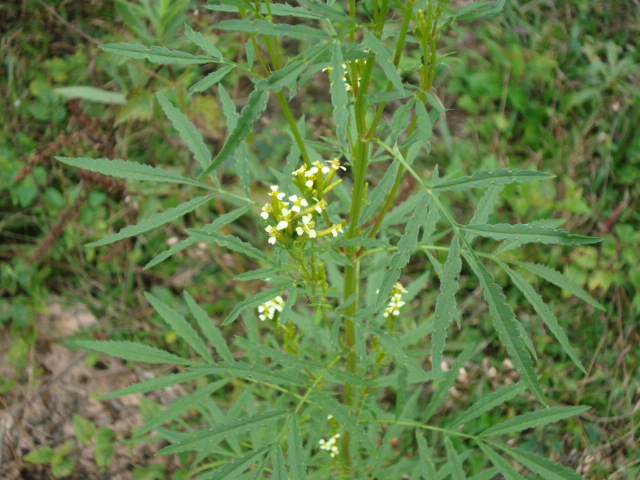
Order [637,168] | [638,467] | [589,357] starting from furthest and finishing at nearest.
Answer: [637,168], [589,357], [638,467]

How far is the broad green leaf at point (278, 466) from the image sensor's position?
1.48 metres

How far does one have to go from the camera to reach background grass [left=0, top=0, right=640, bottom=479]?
284 cm

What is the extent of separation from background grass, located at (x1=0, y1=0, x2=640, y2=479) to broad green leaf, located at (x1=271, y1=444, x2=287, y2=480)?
1.49 meters

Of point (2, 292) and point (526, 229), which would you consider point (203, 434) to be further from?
point (2, 292)

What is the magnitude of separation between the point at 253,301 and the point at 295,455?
0.45 meters

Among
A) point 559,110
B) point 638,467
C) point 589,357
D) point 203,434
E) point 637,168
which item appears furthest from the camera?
point 559,110

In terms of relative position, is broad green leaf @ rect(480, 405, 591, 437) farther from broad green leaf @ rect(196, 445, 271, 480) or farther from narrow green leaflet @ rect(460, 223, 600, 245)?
broad green leaf @ rect(196, 445, 271, 480)

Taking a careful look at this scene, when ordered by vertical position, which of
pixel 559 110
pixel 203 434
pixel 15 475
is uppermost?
pixel 559 110

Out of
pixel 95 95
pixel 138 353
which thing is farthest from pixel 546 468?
pixel 95 95

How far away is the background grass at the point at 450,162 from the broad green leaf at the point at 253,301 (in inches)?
56.9

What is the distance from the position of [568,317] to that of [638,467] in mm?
786

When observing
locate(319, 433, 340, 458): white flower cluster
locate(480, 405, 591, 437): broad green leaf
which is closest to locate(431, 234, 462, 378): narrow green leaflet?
locate(480, 405, 591, 437): broad green leaf

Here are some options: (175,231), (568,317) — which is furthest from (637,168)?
(175,231)

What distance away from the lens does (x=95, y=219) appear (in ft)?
10.8
